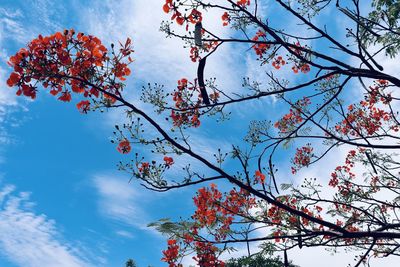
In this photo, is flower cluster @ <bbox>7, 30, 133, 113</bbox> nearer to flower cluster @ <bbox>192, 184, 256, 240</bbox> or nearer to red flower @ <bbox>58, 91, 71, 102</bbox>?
red flower @ <bbox>58, 91, 71, 102</bbox>

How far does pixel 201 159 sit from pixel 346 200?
6.36 metres

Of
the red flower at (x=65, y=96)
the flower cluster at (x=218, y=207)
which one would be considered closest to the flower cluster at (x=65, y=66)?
the red flower at (x=65, y=96)

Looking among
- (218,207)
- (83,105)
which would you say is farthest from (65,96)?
(218,207)

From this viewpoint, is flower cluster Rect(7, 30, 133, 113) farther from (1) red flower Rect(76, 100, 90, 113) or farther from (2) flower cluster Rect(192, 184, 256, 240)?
(2) flower cluster Rect(192, 184, 256, 240)

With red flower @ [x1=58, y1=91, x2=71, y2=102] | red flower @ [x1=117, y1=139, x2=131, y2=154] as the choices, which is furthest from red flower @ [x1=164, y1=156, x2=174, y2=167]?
red flower @ [x1=58, y1=91, x2=71, y2=102]

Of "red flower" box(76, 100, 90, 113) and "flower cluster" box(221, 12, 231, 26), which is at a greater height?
"flower cluster" box(221, 12, 231, 26)

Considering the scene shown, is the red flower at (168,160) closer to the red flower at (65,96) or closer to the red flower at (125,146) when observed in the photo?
the red flower at (125,146)

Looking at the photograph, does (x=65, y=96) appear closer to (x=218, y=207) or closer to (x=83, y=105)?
(x=83, y=105)

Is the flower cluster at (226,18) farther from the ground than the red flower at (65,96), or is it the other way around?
Answer: the flower cluster at (226,18)

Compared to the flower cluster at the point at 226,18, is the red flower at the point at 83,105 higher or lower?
lower

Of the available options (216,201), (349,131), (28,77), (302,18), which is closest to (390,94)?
(349,131)

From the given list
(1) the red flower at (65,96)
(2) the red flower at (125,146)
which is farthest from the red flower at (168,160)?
(1) the red flower at (65,96)

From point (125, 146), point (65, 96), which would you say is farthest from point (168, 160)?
point (65, 96)

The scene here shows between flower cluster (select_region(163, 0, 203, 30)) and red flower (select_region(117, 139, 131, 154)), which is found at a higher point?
flower cluster (select_region(163, 0, 203, 30))
